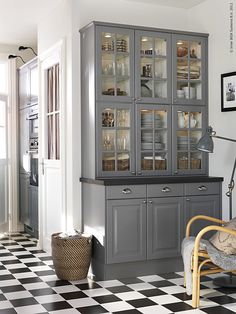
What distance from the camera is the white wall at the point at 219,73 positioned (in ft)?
16.8

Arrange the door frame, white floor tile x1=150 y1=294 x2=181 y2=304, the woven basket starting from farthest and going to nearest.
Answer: the door frame
the woven basket
white floor tile x1=150 y1=294 x2=181 y2=304

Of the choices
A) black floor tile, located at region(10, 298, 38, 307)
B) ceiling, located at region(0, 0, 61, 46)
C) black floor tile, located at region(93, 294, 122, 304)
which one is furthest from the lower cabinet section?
ceiling, located at region(0, 0, 61, 46)

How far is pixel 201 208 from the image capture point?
Result: 5109mm

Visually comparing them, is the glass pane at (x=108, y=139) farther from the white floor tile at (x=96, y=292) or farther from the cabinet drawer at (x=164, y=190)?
the white floor tile at (x=96, y=292)

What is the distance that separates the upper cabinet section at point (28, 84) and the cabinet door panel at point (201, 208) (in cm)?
263

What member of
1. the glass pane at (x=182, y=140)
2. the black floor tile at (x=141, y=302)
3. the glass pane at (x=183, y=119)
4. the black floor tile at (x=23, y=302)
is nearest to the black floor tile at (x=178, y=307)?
the black floor tile at (x=141, y=302)

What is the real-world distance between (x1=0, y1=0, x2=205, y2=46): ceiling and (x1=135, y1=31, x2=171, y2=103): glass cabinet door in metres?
0.55

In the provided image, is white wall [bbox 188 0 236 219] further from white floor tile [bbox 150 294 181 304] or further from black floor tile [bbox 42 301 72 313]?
black floor tile [bbox 42 301 72 313]

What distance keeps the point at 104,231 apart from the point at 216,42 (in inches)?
90.1

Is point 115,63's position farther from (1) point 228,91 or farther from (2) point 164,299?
(2) point 164,299

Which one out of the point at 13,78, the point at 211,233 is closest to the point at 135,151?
the point at 211,233

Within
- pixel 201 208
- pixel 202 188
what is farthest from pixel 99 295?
pixel 202 188

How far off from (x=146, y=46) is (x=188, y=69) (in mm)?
535

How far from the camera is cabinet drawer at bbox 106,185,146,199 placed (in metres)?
4.66
